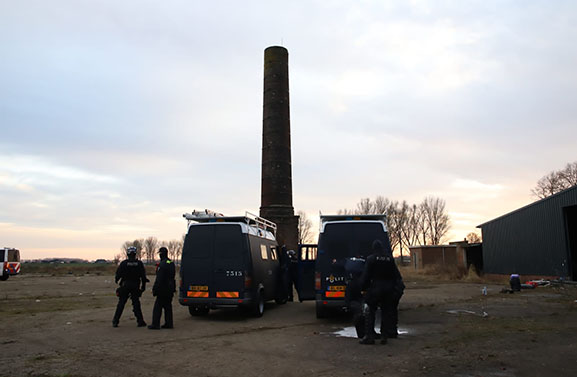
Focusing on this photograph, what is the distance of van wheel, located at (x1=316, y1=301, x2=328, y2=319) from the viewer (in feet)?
37.7

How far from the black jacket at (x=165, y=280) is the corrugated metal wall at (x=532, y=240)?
2124cm

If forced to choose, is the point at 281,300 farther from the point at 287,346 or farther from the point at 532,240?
the point at 532,240

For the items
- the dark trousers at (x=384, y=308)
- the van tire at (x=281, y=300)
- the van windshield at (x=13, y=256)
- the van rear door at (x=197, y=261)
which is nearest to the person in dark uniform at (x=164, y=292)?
the van rear door at (x=197, y=261)

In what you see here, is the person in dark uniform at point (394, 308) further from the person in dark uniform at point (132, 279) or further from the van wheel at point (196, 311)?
the van wheel at point (196, 311)

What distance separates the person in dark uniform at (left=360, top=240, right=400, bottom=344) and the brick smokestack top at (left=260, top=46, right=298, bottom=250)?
57.9 ft

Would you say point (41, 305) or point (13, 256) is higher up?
point (13, 256)

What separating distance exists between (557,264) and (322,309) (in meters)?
18.6

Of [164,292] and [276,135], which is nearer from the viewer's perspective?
[164,292]

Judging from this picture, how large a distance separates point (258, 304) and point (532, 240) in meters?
21.0

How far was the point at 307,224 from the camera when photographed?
88812 millimetres

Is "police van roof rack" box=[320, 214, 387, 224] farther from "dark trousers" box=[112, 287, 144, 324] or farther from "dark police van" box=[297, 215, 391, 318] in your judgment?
"dark trousers" box=[112, 287, 144, 324]

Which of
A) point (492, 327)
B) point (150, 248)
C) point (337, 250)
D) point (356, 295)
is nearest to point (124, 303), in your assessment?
point (337, 250)

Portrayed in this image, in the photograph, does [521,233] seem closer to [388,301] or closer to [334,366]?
[388,301]

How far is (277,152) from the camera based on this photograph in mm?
27312
